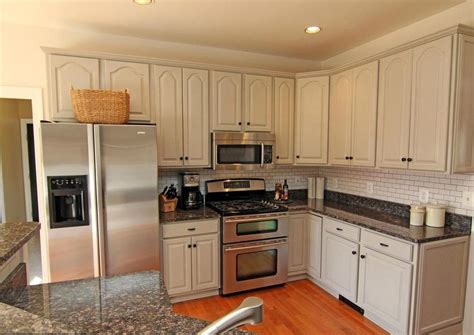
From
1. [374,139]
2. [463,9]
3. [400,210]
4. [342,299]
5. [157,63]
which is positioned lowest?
[342,299]

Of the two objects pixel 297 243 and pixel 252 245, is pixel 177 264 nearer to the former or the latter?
pixel 252 245

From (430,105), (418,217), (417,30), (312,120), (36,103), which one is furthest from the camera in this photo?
(312,120)

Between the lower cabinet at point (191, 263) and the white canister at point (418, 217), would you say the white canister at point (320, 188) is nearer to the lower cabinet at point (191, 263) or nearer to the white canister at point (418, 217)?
the white canister at point (418, 217)

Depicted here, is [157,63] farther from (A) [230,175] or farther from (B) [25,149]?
(B) [25,149]

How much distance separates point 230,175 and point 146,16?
1929 millimetres

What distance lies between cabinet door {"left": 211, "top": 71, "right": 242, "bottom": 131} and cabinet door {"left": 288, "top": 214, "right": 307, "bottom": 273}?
48.7 inches

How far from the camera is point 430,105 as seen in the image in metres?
2.33

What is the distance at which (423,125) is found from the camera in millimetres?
2383

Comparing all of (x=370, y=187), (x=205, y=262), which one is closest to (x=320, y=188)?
(x=370, y=187)

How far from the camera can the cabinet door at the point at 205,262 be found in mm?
2951

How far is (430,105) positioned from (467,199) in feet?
2.66

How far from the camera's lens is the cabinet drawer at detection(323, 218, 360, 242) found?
8.98ft

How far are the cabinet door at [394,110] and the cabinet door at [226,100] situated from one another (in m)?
1.42

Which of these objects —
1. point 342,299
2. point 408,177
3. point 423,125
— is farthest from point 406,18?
point 342,299
